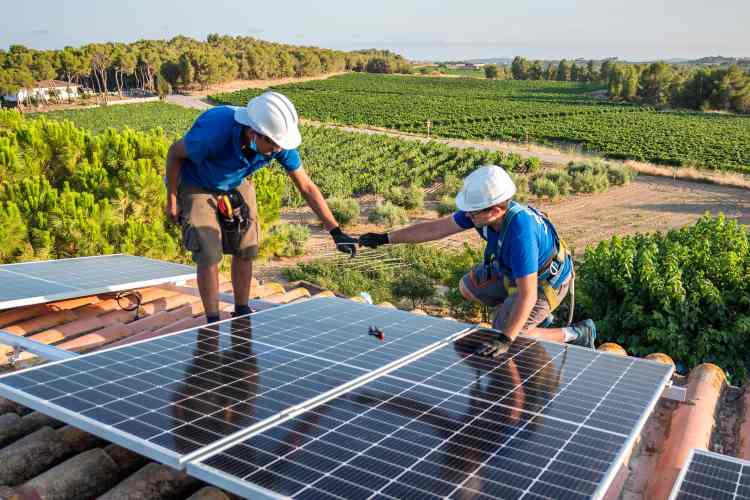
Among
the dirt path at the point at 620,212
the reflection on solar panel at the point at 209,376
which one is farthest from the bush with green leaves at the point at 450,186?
the reflection on solar panel at the point at 209,376

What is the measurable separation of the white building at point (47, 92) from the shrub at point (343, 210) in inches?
3294

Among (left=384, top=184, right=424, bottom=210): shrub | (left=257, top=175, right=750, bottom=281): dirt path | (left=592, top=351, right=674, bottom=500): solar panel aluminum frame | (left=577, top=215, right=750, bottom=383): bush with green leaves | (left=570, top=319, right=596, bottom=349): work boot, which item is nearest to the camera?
(left=592, top=351, right=674, bottom=500): solar panel aluminum frame

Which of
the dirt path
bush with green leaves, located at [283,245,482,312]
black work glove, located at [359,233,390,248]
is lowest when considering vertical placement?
the dirt path

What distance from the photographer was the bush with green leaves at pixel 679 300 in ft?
35.2

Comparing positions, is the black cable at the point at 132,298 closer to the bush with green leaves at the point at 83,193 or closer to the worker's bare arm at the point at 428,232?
the worker's bare arm at the point at 428,232

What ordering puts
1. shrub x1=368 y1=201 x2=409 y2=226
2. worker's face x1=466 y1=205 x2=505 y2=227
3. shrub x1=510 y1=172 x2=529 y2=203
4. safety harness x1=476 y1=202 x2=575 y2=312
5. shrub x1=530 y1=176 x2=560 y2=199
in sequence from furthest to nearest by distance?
shrub x1=530 y1=176 x2=560 y2=199, shrub x1=510 y1=172 x2=529 y2=203, shrub x1=368 y1=201 x2=409 y2=226, safety harness x1=476 y1=202 x2=575 y2=312, worker's face x1=466 y1=205 x2=505 y2=227

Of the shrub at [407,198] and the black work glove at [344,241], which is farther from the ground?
the black work glove at [344,241]

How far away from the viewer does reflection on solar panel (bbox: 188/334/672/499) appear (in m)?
2.79

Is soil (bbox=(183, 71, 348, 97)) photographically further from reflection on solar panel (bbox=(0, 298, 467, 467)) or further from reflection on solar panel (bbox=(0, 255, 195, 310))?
reflection on solar panel (bbox=(0, 298, 467, 467))

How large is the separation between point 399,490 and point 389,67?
20193cm

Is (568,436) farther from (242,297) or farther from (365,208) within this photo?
(365,208)

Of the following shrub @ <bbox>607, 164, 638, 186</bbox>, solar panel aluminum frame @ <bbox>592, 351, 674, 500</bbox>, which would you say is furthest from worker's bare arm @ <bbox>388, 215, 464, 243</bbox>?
shrub @ <bbox>607, 164, 638, 186</bbox>

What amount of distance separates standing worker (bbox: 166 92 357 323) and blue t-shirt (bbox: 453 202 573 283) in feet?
4.96

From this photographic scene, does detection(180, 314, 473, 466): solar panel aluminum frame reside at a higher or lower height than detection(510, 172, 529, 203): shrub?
higher
